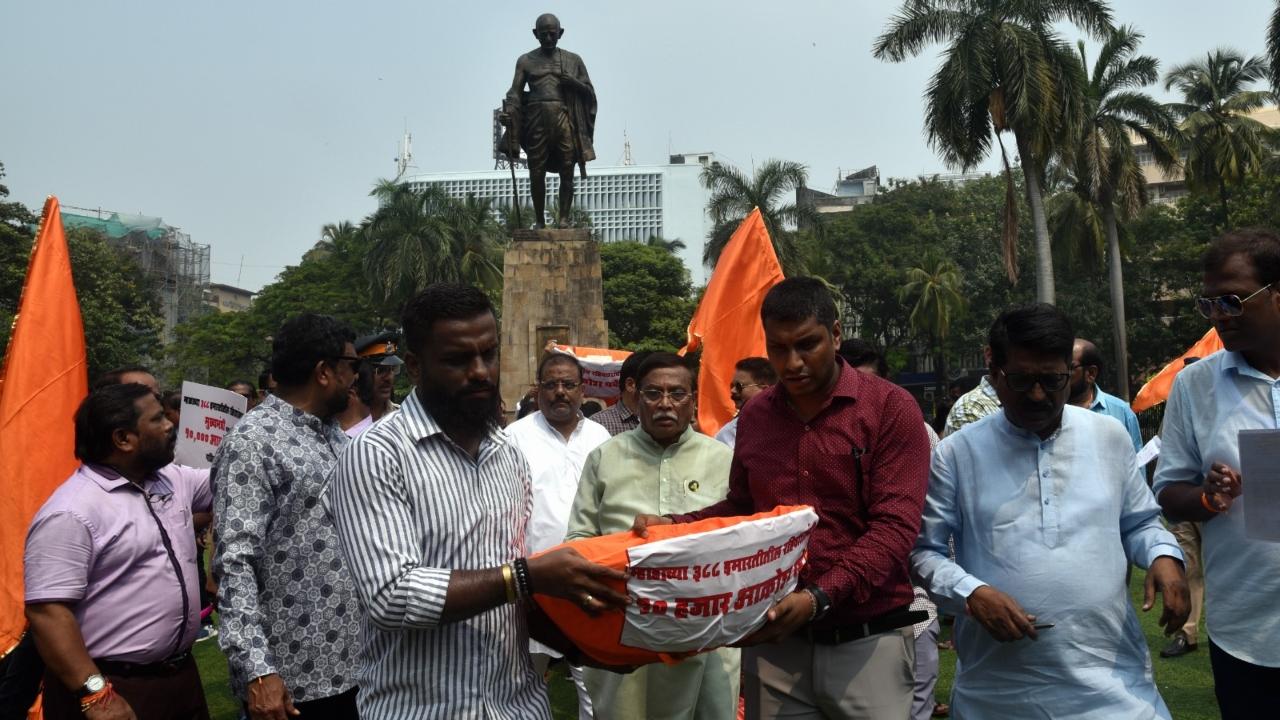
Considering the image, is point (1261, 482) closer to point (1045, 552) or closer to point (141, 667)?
point (1045, 552)

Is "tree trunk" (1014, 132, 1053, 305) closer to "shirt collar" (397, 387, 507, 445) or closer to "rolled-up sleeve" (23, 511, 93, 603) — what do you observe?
"rolled-up sleeve" (23, 511, 93, 603)

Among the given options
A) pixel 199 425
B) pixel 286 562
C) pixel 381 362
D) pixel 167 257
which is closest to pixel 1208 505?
pixel 286 562

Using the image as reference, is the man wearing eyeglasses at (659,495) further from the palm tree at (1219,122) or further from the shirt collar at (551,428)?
the palm tree at (1219,122)

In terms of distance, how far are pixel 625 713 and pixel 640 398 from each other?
1.26m

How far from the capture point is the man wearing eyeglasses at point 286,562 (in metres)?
3.50

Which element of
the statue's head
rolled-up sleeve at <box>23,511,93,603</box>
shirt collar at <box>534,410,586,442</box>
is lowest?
rolled-up sleeve at <box>23,511,93,603</box>

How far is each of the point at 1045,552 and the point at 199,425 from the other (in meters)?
4.70

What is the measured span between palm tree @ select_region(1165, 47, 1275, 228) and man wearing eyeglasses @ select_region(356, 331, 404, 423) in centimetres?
3241

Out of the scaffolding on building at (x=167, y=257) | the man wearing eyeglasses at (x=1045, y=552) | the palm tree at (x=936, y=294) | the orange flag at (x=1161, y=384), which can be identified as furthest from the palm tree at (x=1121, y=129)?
the scaffolding on building at (x=167, y=257)

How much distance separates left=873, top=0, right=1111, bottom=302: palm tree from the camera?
27.6 m

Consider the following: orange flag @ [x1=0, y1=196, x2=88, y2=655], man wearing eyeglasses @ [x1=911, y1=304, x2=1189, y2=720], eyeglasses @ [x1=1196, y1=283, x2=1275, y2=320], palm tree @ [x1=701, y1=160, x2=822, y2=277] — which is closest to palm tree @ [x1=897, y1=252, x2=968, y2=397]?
palm tree @ [x1=701, y1=160, x2=822, y2=277]

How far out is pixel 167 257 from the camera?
80000 mm

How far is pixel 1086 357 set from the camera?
6.05 m

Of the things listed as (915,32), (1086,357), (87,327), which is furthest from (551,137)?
(87,327)
